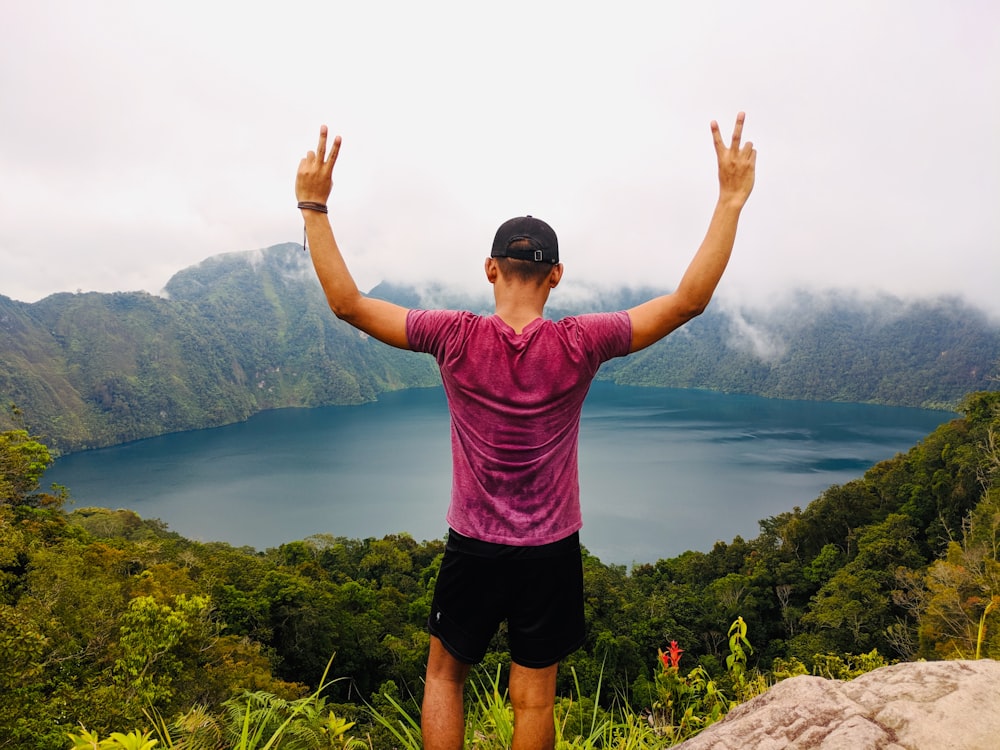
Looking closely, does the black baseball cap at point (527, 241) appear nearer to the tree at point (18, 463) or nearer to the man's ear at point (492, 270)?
the man's ear at point (492, 270)

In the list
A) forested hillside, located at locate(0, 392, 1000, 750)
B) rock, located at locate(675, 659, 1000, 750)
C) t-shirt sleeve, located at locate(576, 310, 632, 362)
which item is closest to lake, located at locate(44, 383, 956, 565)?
forested hillside, located at locate(0, 392, 1000, 750)

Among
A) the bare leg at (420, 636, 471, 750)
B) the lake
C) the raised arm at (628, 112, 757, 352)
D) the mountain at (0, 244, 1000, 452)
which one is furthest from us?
the mountain at (0, 244, 1000, 452)

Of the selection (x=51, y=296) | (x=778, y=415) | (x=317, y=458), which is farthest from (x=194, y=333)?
(x=778, y=415)

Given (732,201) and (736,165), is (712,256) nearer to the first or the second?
(732,201)

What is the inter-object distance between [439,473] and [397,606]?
43.5 m

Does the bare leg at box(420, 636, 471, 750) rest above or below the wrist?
below

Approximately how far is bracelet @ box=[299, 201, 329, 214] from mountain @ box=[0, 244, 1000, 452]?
118833mm

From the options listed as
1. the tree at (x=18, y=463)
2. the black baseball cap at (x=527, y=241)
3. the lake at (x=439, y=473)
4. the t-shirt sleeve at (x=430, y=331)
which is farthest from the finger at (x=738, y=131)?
the lake at (x=439, y=473)

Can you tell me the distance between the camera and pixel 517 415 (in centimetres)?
154

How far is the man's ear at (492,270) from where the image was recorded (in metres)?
1.68

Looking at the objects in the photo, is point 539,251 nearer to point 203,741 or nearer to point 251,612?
point 203,741

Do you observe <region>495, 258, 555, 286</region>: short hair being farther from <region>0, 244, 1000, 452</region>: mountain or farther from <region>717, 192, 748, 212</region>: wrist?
<region>0, 244, 1000, 452</region>: mountain

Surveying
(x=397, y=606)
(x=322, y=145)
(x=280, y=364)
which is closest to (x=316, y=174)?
(x=322, y=145)

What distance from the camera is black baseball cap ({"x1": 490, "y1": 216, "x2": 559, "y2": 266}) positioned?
161cm
